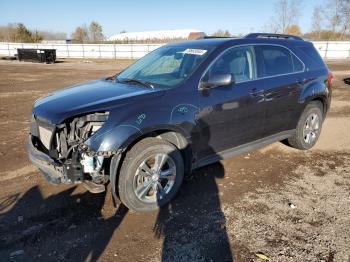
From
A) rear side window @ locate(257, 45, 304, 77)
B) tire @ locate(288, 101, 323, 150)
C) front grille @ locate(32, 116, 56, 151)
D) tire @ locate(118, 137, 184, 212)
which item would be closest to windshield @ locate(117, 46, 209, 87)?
tire @ locate(118, 137, 184, 212)

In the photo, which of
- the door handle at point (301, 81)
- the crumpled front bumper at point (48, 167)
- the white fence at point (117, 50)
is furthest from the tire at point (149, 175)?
the white fence at point (117, 50)

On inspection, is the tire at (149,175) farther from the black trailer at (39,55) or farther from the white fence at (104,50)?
the white fence at (104,50)

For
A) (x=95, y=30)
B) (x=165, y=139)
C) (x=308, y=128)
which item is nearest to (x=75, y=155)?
(x=165, y=139)

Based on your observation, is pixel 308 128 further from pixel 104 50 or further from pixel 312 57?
pixel 104 50

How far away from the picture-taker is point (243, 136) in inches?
181

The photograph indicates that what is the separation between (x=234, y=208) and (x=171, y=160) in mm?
944

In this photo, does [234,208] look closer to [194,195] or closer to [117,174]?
[194,195]

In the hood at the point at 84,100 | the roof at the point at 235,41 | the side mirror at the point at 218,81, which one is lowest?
the hood at the point at 84,100

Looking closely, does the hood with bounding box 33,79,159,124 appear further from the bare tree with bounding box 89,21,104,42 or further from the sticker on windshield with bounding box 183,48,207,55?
the bare tree with bounding box 89,21,104,42

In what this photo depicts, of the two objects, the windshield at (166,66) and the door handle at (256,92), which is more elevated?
the windshield at (166,66)

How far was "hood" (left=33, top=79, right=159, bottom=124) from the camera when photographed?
11.2 feet

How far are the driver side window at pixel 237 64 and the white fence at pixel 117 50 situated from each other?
33225 mm

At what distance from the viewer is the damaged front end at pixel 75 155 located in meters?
3.38

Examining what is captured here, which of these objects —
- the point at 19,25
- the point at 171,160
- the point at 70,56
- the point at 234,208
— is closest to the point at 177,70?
the point at 171,160
